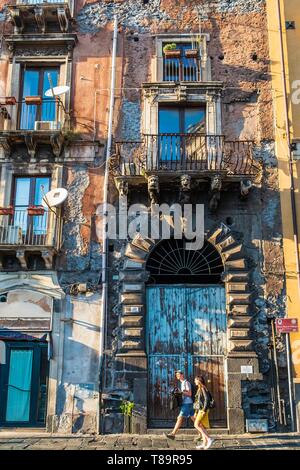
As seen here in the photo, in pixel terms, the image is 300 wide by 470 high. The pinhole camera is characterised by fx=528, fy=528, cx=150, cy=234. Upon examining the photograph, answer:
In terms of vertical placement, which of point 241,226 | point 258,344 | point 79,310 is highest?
point 241,226

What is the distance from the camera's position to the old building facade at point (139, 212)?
43.4 feet

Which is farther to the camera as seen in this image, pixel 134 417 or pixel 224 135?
pixel 224 135

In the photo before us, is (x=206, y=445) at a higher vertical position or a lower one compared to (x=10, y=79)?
lower

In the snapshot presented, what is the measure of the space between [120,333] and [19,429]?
341cm

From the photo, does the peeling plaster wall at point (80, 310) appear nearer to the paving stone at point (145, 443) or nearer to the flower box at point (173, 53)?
the paving stone at point (145, 443)

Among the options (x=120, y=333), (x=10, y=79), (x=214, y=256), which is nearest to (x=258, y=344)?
(x=214, y=256)

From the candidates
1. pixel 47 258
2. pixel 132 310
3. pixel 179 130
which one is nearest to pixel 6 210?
pixel 47 258

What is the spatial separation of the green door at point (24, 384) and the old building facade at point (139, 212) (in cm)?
4

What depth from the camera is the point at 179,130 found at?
15.2 metres

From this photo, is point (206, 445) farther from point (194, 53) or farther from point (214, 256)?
point (194, 53)

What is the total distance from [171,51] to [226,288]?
7.12m

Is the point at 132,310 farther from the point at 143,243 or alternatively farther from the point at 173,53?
the point at 173,53
